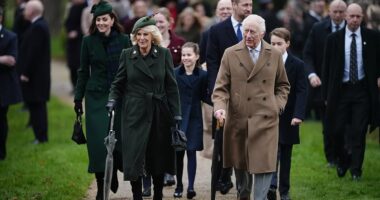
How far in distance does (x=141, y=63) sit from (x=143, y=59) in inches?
2.2

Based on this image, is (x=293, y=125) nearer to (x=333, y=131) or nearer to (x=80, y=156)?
(x=333, y=131)

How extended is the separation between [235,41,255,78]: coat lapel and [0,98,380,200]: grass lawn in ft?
7.37

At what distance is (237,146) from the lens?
35.0 ft

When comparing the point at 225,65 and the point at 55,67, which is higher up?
the point at 225,65

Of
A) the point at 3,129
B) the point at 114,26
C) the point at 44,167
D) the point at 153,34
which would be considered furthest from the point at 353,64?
the point at 3,129

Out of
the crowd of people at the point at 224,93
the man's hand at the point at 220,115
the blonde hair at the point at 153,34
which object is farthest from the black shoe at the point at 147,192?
the man's hand at the point at 220,115

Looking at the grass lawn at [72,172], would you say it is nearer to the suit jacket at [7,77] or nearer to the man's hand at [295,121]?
Answer: the suit jacket at [7,77]

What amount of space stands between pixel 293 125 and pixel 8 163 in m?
5.11

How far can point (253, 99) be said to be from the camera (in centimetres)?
1049

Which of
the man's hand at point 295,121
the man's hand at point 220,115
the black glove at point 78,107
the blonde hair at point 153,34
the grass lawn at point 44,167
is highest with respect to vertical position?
the blonde hair at point 153,34

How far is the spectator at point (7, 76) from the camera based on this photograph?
50.1 ft

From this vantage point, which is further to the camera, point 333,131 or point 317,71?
point 317,71

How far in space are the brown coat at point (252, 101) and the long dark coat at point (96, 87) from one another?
1.52 metres

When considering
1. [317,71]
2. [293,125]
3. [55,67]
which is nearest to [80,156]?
[317,71]
